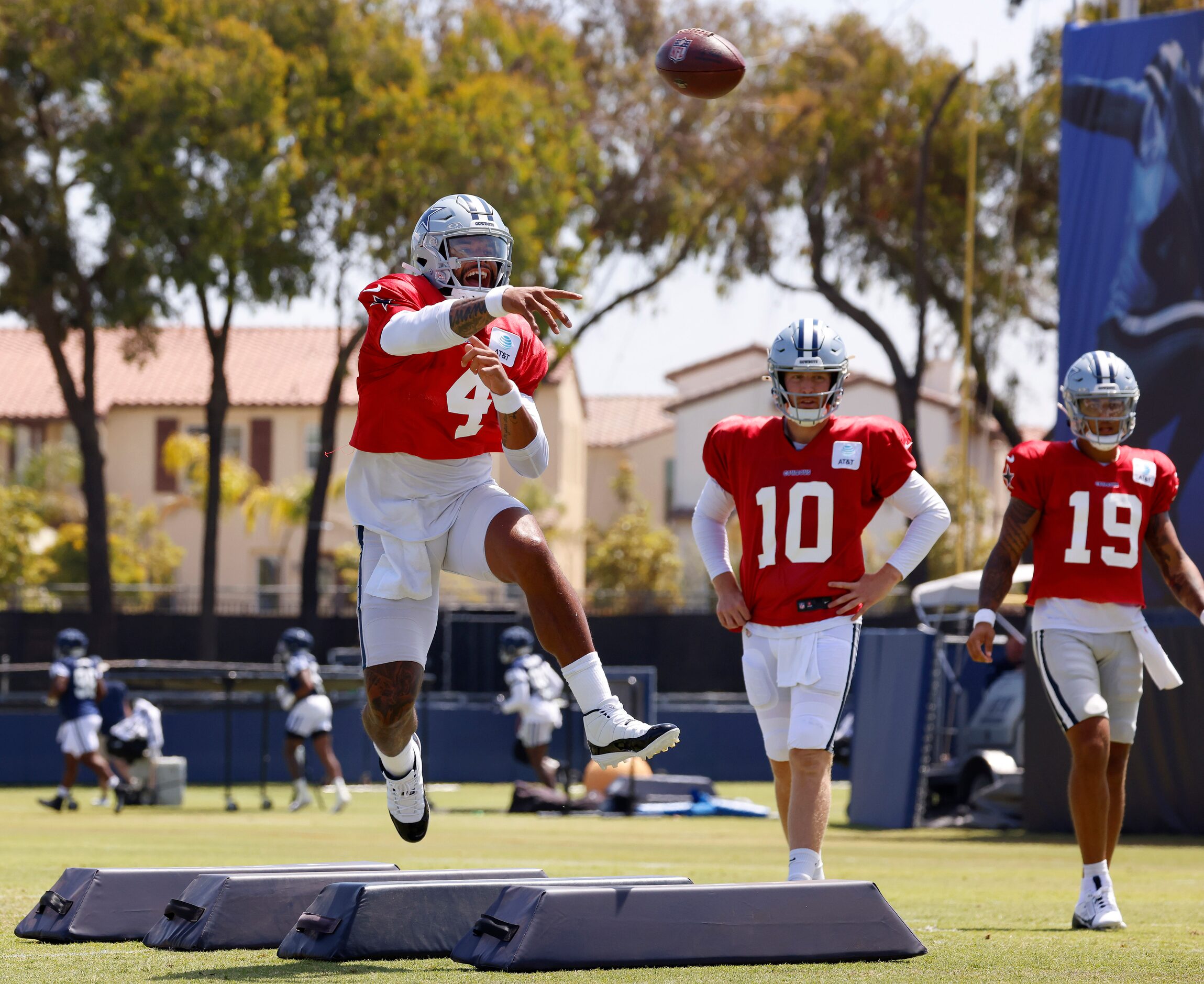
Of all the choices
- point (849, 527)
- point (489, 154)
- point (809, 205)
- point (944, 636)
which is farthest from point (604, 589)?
point (849, 527)

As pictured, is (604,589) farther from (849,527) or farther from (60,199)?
(849,527)

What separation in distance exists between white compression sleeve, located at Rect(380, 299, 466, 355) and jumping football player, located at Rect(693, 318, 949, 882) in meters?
1.38

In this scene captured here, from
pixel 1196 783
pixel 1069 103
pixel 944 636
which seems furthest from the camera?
pixel 944 636

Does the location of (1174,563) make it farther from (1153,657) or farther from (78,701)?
(78,701)

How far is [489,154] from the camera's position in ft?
95.4

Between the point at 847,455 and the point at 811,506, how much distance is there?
231 mm

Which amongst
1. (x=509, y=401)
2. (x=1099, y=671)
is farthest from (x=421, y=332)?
(x=1099, y=671)

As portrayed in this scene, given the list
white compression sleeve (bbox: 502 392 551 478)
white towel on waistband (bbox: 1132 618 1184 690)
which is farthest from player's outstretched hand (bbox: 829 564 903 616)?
white towel on waistband (bbox: 1132 618 1184 690)

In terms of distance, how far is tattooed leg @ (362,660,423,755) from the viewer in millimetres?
6406

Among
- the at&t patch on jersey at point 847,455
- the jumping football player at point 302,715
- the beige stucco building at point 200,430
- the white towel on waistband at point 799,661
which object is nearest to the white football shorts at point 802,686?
the white towel on waistband at point 799,661

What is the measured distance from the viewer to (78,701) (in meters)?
19.0

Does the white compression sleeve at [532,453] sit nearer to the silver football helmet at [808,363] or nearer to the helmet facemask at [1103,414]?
the silver football helmet at [808,363]

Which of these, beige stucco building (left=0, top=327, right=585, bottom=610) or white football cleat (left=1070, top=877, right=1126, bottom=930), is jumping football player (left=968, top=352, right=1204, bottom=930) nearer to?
white football cleat (left=1070, top=877, right=1126, bottom=930)

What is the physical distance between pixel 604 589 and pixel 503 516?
51018mm
